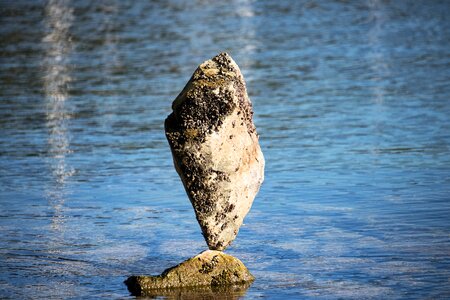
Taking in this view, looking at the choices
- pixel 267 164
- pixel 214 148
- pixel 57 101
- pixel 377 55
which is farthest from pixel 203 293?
pixel 377 55

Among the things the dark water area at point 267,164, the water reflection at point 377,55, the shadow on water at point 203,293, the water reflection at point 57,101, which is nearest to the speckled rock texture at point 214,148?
the shadow on water at point 203,293

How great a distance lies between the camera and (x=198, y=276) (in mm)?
15117

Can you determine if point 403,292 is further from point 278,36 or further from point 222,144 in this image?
point 278,36

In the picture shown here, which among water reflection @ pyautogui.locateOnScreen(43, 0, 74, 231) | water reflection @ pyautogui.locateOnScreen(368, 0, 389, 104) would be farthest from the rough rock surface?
water reflection @ pyautogui.locateOnScreen(368, 0, 389, 104)

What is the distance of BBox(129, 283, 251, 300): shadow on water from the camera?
14664mm

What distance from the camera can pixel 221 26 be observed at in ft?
202

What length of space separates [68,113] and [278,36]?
23.0 m

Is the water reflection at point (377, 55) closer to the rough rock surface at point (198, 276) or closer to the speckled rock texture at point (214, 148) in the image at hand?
the speckled rock texture at point (214, 148)

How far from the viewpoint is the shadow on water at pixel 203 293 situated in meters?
14.7

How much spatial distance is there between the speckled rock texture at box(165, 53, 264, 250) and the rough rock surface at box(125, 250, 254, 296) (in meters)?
0.47

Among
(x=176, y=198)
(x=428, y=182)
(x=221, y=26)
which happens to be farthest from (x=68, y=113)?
(x=221, y=26)

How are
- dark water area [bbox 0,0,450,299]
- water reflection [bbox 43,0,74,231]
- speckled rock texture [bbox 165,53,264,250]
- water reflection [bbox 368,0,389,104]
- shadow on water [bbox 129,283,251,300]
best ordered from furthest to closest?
water reflection [bbox 368,0,389,104] < water reflection [bbox 43,0,74,231] < dark water area [bbox 0,0,450,299] < speckled rock texture [bbox 165,53,264,250] < shadow on water [bbox 129,283,251,300]

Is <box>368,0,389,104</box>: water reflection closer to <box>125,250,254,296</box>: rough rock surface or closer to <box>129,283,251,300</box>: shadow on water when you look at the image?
<box>125,250,254,296</box>: rough rock surface

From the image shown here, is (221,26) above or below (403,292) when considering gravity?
below
